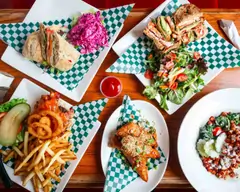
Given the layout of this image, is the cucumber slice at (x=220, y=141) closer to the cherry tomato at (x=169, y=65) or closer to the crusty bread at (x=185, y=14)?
the cherry tomato at (x=169, y=65)

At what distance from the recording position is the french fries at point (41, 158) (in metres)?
3.02

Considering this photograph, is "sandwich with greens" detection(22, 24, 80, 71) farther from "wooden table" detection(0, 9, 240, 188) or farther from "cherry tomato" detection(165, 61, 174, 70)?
"cherry tomato" detection(165, 61, 174, 70)

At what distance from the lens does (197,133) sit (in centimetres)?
314

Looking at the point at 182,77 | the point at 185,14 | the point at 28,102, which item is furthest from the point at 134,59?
the point at 28,102

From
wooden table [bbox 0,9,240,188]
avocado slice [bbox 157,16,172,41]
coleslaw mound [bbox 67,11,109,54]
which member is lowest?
wooden table [bbox 0,9,240,188]

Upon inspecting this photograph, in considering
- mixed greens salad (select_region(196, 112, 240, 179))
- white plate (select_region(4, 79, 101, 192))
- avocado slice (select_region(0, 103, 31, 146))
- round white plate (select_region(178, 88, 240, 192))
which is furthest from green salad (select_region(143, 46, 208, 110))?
avocado slice (select_region(0, 103, 31, 146))

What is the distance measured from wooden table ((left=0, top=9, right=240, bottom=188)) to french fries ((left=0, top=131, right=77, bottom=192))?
0.17 metres

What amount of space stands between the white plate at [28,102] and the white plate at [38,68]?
2.9 inches

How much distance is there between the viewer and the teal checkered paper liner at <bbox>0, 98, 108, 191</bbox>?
3.13 metres

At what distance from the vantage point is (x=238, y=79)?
3.17 metres

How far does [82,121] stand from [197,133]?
88cm

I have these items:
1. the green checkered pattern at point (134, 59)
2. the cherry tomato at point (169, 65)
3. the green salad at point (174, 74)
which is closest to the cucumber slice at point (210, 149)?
the green salad at point (174, 74)

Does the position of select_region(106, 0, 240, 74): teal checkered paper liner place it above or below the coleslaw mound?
below

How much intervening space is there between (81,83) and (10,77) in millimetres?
541
